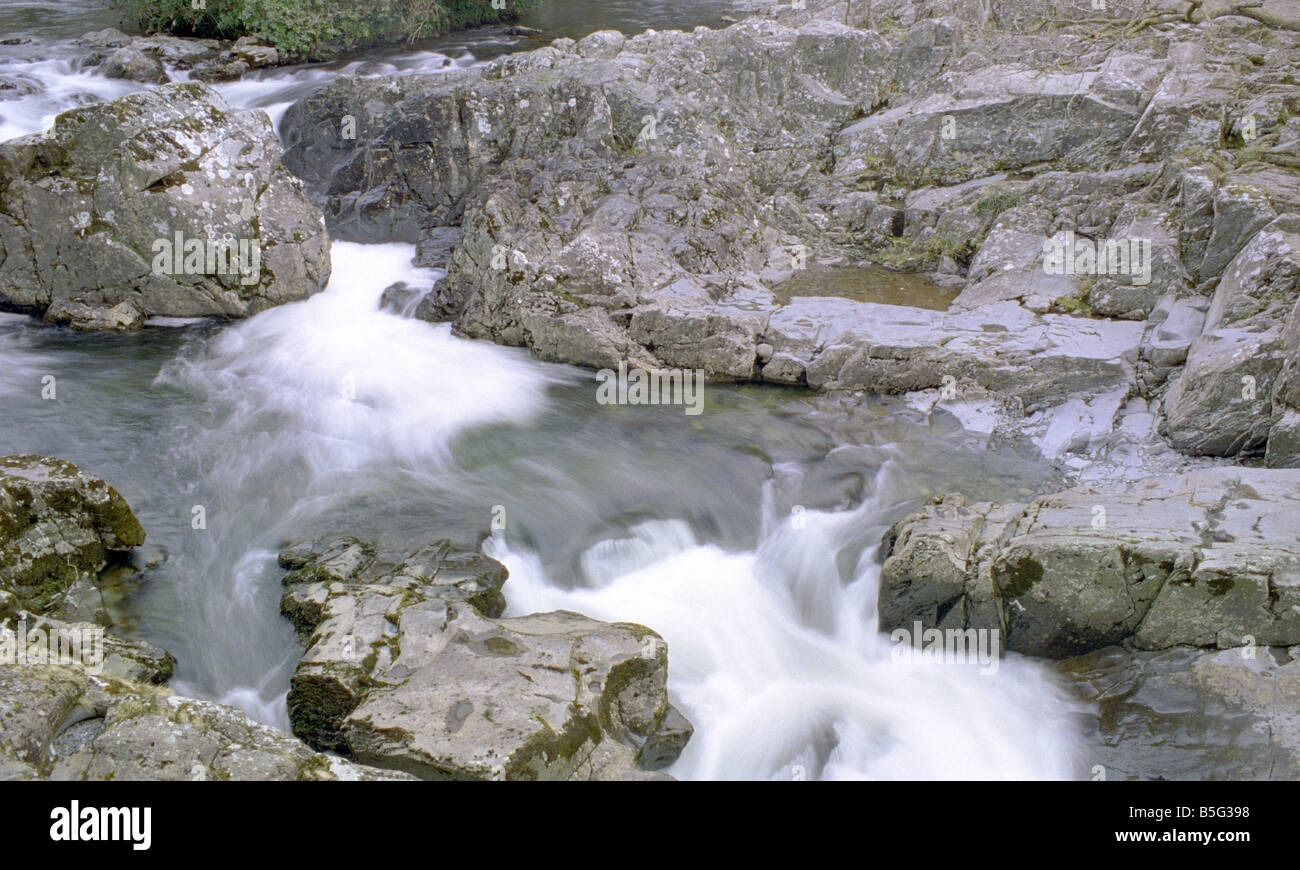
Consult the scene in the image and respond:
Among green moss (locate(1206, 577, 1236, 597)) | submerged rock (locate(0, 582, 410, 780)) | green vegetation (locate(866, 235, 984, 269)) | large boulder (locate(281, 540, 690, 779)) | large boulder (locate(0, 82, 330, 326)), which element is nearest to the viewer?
submerged rock (locate(0, 582, 410, 780))

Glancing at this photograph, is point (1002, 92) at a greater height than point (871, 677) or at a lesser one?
greater

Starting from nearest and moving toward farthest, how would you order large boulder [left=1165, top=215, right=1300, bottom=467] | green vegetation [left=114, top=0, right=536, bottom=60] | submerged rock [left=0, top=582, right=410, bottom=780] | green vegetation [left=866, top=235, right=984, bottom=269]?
submerged rock [left=0, top=582, right=410, bottom=780] → large boulder [left=1165, top=215, right=1300, bottom=467] → green vegetation [left=866, top=235, right=984, bottom=269] → green vegetation [left=114, top=0, right=536, bottom=60]

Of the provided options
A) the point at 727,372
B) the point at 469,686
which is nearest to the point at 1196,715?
the point at 469,686

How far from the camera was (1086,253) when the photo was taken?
384 inches

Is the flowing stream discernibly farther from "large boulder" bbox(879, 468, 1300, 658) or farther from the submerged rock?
the submerged rock

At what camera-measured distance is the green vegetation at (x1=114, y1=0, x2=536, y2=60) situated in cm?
1627

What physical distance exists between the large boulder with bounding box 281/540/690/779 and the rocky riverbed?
3cm

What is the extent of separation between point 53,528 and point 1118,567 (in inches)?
283

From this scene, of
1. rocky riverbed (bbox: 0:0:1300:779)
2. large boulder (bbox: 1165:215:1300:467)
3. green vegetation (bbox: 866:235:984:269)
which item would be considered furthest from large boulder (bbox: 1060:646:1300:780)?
green vegetation (bbox: 866:235:984:269)

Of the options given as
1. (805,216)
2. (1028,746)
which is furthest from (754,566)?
(805,216)

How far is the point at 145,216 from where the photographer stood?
10.1 meters
